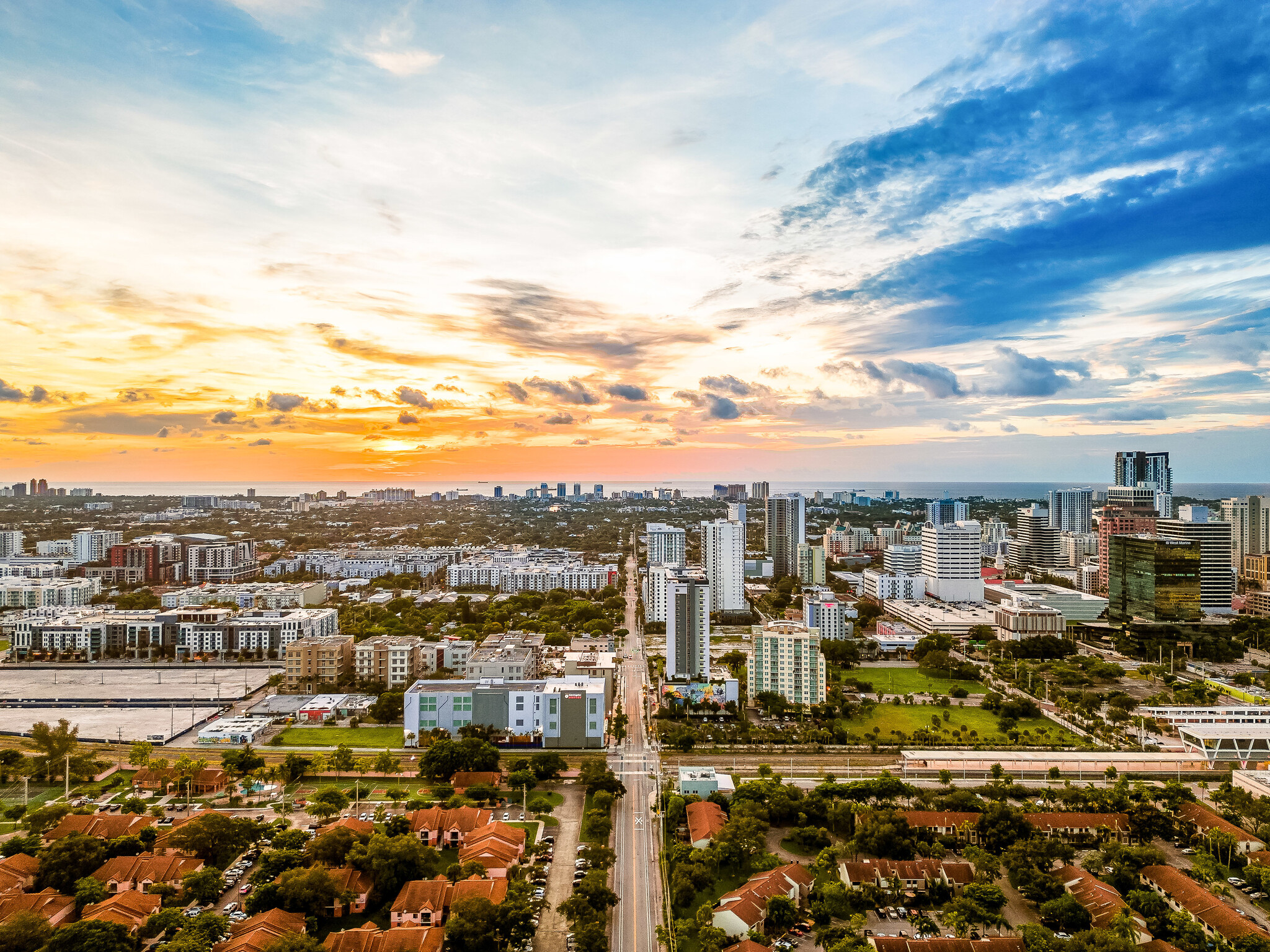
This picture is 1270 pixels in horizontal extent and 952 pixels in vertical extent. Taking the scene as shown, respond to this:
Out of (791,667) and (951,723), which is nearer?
(951,723)

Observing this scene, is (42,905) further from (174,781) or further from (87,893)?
(174,781)

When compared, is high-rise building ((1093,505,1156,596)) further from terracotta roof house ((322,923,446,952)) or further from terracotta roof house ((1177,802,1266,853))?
terracotta roof house ((322,923,446,952))

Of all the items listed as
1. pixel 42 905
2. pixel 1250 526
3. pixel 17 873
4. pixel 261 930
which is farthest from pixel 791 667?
pixel 1250 526

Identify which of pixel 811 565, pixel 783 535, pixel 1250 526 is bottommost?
pixel 811 565

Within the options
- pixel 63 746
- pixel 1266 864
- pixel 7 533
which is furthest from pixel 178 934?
pixel 7 533

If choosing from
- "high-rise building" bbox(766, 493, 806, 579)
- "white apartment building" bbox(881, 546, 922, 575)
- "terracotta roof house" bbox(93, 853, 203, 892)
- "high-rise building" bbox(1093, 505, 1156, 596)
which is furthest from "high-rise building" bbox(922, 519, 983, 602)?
"terracotta roof house" bbox(93, 853, 203, 892)

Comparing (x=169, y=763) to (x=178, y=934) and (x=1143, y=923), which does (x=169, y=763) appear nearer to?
(x=178, y=934)

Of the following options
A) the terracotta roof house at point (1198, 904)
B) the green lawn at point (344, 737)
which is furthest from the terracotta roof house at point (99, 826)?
the terracotta roof house at point (1198, 904)
